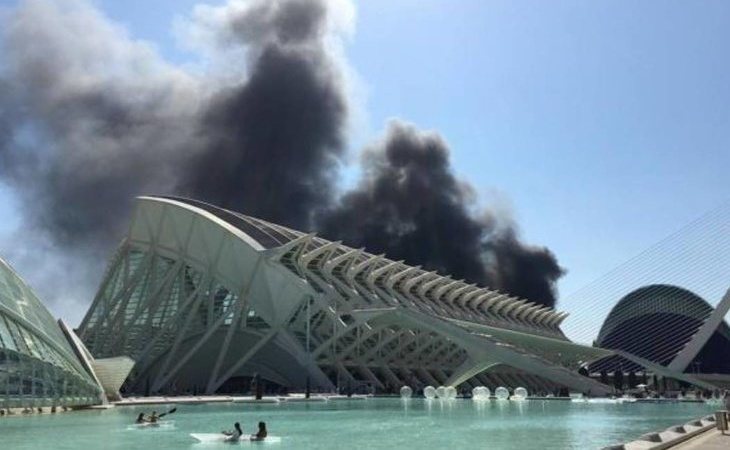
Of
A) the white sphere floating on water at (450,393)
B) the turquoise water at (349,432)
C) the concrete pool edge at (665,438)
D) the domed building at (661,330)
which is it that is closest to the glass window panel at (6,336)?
the turquoise water at (349,432)

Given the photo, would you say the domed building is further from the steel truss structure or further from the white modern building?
the white modern building

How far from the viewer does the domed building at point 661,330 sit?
12312 centimetres

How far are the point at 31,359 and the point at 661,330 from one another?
12011 centimetres

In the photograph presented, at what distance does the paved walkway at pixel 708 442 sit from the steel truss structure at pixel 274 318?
46.3m

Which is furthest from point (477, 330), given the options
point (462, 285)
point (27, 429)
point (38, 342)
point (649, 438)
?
point (649, 438)

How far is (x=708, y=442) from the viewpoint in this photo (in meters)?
14.2

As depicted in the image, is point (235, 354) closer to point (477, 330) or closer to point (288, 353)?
point (288, 353)

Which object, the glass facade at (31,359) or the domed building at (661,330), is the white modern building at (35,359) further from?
the domed building at (661,330)

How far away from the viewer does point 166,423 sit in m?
29.8

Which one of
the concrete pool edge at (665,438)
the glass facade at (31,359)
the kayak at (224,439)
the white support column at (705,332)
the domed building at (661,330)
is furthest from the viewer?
the domed building at (661,330)

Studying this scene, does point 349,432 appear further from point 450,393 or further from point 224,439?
point 450,393

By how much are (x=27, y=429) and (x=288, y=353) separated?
45535 millimetres

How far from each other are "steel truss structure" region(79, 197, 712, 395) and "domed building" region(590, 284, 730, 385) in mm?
42513

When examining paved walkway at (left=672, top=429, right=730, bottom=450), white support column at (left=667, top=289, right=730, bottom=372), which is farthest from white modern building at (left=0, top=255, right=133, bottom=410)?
white support column at (left=667, top=289, right=730, bottom=372)
